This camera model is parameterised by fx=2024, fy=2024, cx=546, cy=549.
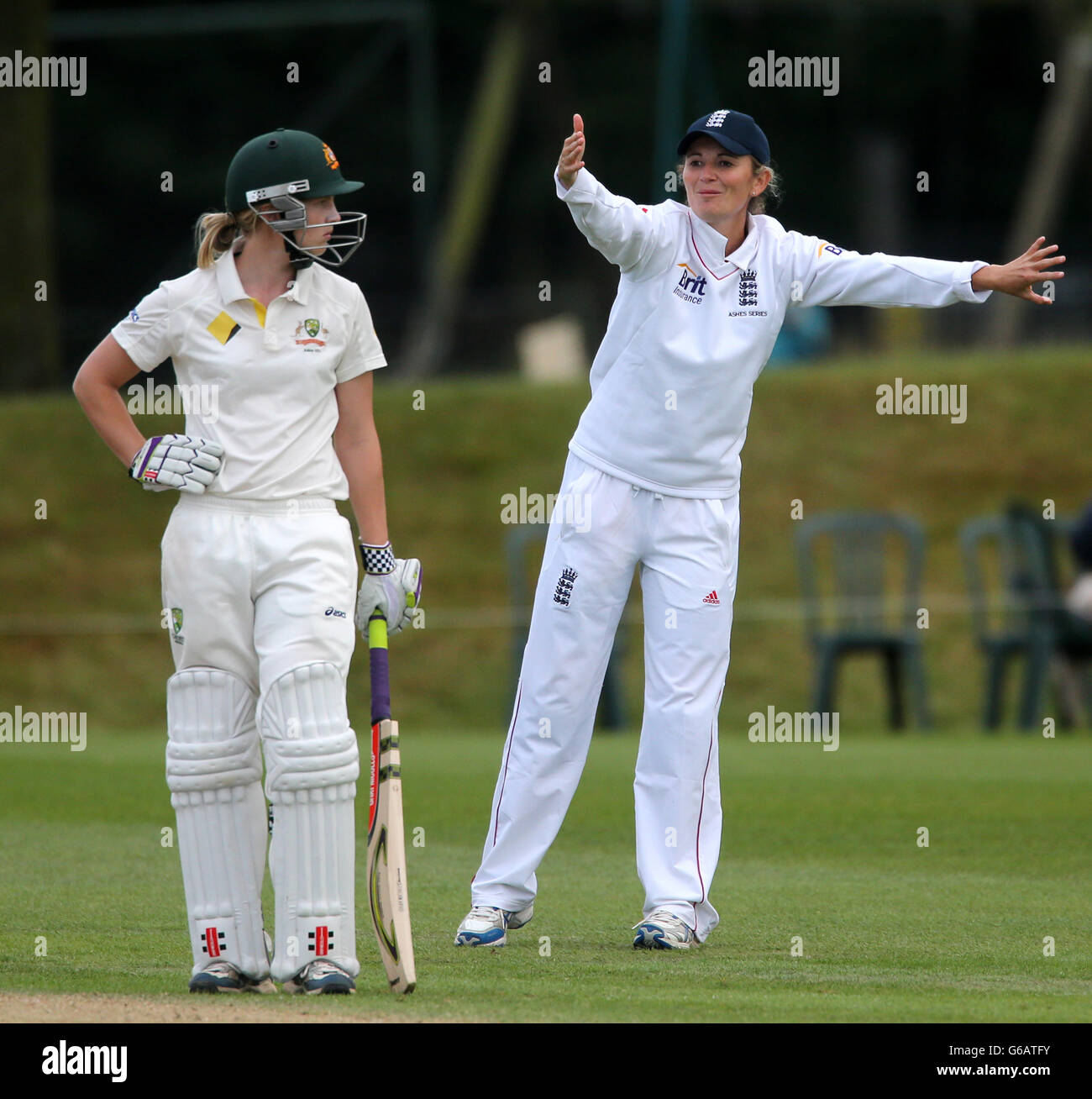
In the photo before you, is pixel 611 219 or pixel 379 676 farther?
pixel 611 219

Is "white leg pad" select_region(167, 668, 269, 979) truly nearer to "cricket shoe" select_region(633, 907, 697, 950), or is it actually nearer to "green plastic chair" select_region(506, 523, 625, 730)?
"cricket shoe" select_region(633, 907, 697, 950)

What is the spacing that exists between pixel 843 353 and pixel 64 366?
8.38 metres

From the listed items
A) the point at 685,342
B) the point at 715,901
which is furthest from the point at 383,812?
the point at 715,901

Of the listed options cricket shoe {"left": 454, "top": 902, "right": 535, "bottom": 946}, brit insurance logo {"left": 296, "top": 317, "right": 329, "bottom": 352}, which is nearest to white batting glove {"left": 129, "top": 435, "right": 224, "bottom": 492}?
brit insurance logo {"left": 296, "top": 317, "right": 329, "bottom": 352}

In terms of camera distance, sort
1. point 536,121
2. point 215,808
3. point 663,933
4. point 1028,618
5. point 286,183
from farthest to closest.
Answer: point 536,121, point 1028,618, point 663,933, point 286,183, point 215,808

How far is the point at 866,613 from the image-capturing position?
15945 millimetres

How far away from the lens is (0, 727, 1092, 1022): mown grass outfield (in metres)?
5.11

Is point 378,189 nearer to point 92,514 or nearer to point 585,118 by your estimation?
point 585,118

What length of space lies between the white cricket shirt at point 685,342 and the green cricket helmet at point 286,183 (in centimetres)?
106

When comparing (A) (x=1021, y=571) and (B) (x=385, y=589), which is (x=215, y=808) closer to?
(B) (x=385, y=589)

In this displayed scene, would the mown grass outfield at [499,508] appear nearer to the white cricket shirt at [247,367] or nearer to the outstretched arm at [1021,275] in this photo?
the outstretched arm at [1021,275]

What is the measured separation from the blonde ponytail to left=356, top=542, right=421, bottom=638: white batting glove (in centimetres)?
89

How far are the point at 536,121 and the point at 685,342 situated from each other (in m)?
28.3

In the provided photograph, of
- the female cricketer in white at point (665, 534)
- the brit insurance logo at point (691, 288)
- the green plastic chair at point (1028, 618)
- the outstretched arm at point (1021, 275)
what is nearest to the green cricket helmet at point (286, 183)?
the female cricketer in white at point (665, 534)
